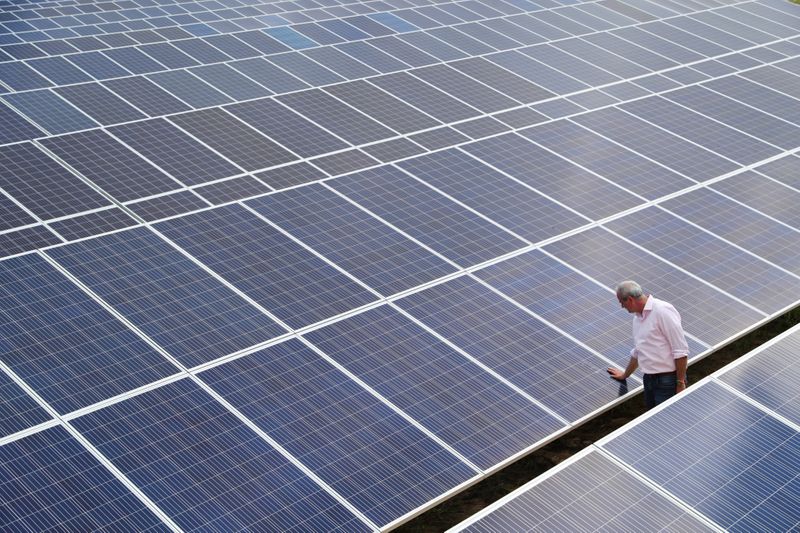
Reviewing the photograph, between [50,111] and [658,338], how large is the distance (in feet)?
42.8

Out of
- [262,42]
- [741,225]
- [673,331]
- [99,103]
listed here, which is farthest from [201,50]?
[673,331]

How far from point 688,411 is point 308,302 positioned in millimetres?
5672

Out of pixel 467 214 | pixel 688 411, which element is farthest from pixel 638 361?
pixel 467 214

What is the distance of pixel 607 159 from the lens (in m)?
20.5

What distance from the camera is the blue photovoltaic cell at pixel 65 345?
12.2 meters

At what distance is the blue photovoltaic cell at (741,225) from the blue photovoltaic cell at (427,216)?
3.92m

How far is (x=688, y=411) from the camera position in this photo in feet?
38.5

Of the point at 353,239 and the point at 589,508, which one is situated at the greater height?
the point at 589,508

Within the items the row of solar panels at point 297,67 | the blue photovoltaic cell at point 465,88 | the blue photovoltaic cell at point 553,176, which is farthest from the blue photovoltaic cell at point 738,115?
the blue photovoltaic cell at point 553,176

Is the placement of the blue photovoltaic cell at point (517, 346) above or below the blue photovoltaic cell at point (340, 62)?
above

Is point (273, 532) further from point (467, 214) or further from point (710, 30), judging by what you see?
point (710, 30)

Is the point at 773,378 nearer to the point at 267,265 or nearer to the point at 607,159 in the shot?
the point at 267,265

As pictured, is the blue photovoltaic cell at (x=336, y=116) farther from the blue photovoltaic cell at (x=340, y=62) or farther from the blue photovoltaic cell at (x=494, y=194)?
the blue photovoltaic cell at (x=340, y=62)

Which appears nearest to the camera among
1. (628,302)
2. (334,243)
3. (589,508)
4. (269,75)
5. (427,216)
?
(589,508)
